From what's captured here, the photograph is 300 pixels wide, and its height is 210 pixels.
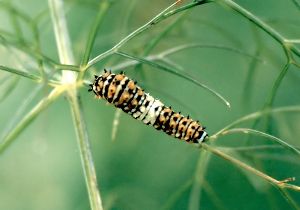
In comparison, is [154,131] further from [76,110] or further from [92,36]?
[92,36]

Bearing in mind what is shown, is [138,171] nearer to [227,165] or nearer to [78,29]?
[227,165]

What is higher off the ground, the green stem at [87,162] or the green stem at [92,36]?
the green stem at [92,36]

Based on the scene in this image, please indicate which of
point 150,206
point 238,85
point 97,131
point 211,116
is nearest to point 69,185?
point 97,131

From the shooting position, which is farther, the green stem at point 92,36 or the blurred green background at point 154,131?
the blurred green background at point 154,131

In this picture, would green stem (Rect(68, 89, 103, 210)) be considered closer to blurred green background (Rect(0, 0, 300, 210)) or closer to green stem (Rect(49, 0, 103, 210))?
green stem (Rect(49, 0, 103, 210))

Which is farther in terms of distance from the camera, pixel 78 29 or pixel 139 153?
pixel 78 29

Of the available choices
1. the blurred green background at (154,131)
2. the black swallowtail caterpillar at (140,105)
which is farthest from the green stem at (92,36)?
the blurred green background at (154,131)

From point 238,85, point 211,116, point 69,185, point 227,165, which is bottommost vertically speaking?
point 69,185

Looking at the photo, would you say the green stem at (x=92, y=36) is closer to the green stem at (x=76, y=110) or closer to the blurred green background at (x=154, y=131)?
the green stem at (x=76, y=110)

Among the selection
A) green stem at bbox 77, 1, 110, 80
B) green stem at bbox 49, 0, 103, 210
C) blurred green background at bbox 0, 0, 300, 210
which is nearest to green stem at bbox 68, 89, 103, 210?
green stem at bbox 49, 0, 103, 210

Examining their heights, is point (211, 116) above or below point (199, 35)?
below
